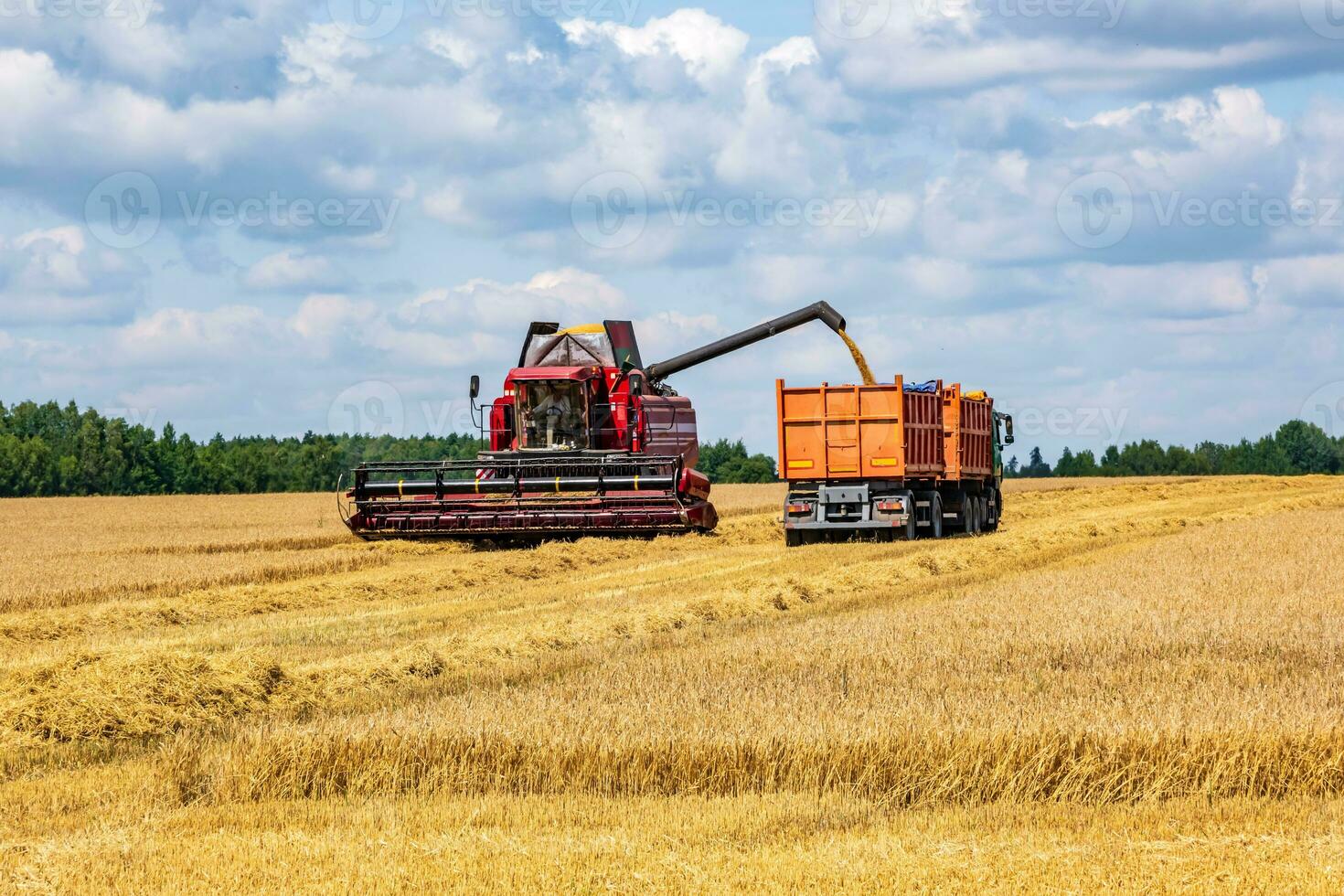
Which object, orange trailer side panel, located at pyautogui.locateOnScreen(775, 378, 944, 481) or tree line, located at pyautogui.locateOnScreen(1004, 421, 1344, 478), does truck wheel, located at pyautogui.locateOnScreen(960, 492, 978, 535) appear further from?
tree line, located at pyautogui.locateOnScreen(1004, 421, 1344, 478)

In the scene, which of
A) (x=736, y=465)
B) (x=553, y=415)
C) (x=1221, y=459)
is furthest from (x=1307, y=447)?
(x=553, y=415)

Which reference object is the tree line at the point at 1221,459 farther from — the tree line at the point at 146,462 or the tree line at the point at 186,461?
the tree line at the point at 146,462

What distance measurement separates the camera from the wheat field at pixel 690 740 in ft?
21.2

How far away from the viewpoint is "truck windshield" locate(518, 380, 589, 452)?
25.0 meters

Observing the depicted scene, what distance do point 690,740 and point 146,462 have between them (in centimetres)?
8656

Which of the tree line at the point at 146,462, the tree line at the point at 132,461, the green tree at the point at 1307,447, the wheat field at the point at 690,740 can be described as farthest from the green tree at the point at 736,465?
the wheat field at the point at 690,740

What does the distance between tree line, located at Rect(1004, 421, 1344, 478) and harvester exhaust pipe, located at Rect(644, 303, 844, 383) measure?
73.5 metres

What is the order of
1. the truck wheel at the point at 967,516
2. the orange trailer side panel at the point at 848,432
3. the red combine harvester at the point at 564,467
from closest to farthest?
the red combine harvester at the point at 564,467
the orange trailer side panel at the point at 848,432
the truck wheel at the point at 967,516

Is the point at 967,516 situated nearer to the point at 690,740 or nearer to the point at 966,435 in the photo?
the point at 966,435

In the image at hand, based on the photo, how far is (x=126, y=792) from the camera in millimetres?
7910

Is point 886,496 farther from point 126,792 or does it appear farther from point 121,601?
point 126,792

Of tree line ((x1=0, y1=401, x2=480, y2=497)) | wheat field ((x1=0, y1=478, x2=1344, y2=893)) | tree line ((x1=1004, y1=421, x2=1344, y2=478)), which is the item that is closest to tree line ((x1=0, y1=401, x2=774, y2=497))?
tree line ((x1=0, y1=401, x2=480, y2=497))

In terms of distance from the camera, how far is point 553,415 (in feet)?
81.9

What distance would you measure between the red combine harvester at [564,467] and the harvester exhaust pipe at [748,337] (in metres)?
1.19
